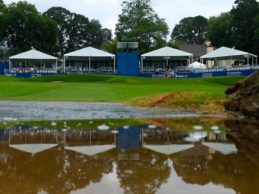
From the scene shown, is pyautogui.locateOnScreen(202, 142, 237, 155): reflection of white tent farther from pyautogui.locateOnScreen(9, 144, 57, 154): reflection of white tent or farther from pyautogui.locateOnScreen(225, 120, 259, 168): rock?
pyautogui.locateOnScreen(9, 144, 57, 154): reflection of white tent

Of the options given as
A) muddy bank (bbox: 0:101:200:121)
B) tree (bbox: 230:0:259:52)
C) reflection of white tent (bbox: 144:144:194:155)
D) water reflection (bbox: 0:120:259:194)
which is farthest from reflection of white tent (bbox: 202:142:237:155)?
tree (bbox: 230:0:259:52)

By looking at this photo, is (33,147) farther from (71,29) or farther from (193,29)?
(193,29)

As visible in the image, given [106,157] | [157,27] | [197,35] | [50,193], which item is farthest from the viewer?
[197,35]

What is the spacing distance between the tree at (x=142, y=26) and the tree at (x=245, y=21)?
1490cm

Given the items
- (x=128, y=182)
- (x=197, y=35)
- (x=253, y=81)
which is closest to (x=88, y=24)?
(x=197, y=35)

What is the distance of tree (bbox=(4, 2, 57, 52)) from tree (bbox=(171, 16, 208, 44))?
235 ft

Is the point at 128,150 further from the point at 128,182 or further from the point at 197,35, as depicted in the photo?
the point at 197,35

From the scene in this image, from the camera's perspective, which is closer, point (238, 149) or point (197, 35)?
point (238, 149)

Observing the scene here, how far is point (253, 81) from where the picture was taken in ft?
61.9

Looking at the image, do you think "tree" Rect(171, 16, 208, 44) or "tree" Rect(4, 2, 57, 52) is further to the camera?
"tree" Rect(171, 16, 208, 44)

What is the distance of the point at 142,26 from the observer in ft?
356

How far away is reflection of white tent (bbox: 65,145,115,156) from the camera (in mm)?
10969

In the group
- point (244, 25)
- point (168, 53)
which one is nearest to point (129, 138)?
point (168, 53)

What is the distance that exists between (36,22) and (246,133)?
9768 cm
